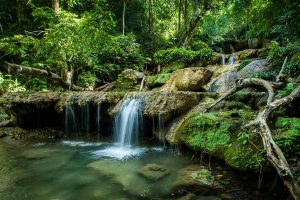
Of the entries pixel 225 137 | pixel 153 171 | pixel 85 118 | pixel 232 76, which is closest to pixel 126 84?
pixel 85 118

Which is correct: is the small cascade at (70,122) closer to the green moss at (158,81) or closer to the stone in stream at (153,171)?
the stone in stream at (153,171)

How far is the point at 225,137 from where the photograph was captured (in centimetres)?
514

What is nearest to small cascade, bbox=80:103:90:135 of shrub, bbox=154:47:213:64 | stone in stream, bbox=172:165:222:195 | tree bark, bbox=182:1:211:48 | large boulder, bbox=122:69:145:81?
large boulder, bbox=122:69:145:81

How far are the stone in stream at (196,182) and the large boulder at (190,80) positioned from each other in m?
5.64

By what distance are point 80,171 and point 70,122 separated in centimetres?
392

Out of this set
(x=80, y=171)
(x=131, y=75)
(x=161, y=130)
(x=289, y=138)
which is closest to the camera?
(x=289, y=138)

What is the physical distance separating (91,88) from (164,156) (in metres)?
8.59

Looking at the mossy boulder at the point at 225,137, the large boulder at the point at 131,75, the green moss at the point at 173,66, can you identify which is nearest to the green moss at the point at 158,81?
the large boulder at the point at 131,75

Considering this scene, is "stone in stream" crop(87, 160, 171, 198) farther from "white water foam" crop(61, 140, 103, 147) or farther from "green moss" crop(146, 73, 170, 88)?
"green moss" crop(146, 73, 170, 88)

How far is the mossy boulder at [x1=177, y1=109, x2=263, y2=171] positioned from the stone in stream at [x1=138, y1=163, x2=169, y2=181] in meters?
0.81

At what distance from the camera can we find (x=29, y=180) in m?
5.11

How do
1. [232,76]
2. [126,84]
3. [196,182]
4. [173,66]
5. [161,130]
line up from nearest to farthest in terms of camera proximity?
[196,182], [161,130], [232,76], [126,84], [173,66]

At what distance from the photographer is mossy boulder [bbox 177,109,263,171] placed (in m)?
4.43

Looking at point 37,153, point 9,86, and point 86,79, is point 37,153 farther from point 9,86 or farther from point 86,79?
point 86,79
